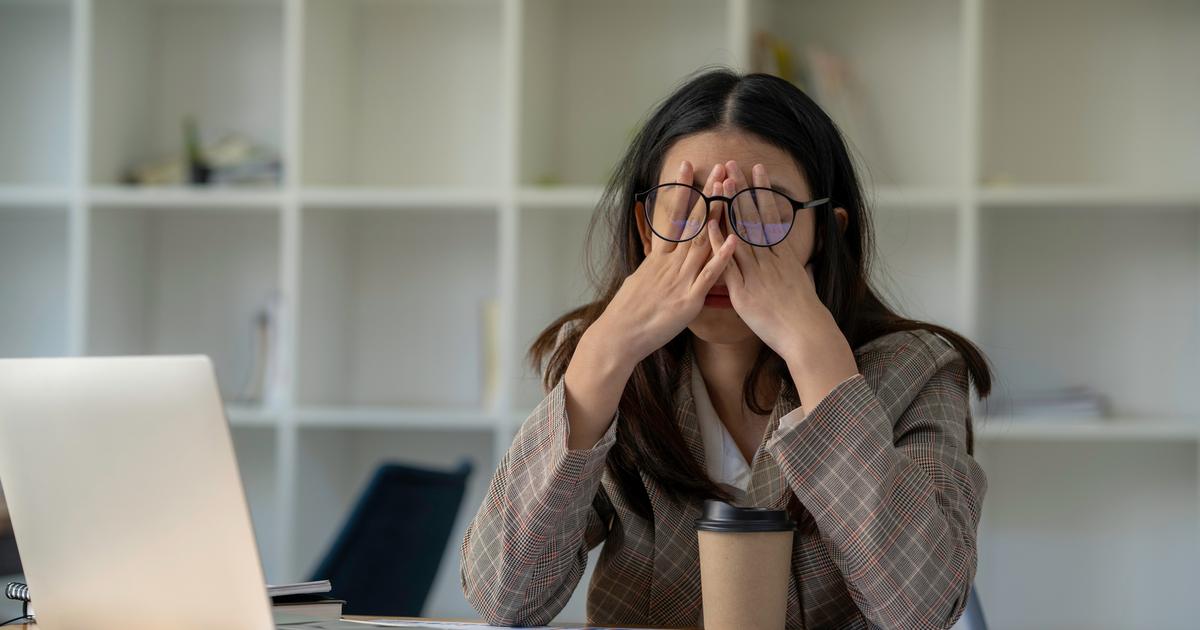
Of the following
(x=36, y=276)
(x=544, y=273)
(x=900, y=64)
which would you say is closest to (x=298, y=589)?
(x=544, y=273)

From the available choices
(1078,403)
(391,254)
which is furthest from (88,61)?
(1078,403)

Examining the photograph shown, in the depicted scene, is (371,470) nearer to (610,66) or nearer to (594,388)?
(610,66)

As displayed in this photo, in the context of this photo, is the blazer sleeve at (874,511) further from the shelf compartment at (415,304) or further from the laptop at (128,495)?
the shelf compartment at (415,304)

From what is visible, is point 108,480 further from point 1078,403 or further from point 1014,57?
point 1014,57

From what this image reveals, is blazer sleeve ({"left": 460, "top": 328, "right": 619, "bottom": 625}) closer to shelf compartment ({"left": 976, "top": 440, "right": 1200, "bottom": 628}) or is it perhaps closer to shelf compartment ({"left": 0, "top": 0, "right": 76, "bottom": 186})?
shelf compartment ({"left": 976, "top": 440, "right": 1200, "bottom": 628})

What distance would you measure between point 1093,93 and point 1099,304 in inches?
19.6

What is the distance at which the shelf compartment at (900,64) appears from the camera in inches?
111

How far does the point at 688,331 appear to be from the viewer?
1376mm

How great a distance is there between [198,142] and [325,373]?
2.26ft

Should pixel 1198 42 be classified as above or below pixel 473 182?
above

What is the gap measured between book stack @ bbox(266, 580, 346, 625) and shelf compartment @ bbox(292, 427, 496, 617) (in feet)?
5.80

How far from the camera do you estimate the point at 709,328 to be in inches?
49.6

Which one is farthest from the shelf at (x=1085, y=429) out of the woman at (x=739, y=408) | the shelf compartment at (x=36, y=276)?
the shelf compartment at (x=36, y=276)

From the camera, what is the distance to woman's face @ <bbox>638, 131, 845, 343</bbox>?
1.23 meters
